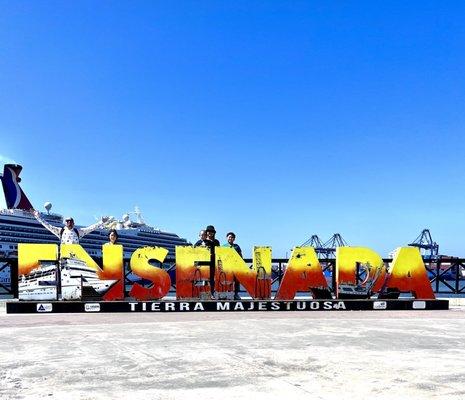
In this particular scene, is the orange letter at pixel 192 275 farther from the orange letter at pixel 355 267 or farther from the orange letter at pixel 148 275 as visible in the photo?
the orange letter at pixel 355 267

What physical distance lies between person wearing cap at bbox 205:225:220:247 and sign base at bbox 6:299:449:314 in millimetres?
1838

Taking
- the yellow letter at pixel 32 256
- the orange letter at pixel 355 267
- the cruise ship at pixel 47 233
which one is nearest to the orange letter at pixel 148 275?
the yellow letter at pixel 32 256

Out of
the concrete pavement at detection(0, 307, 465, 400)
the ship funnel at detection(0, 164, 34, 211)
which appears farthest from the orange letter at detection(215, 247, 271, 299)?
the ship funnel at detection(0, 164, 34, 211)

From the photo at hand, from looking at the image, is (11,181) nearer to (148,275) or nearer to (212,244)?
(148,275)

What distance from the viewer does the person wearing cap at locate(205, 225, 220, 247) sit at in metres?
14.0

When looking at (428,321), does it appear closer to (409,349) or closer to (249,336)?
(409,349)

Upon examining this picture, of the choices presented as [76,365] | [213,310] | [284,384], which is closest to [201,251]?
[213,310]

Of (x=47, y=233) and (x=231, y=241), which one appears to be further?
(x=47, y=233)

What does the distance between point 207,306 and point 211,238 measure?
7.01ft

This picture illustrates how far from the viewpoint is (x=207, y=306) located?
1313cm

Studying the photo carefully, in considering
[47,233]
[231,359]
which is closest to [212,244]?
[231,359]

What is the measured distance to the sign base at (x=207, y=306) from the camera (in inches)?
501

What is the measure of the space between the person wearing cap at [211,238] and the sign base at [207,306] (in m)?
1.84

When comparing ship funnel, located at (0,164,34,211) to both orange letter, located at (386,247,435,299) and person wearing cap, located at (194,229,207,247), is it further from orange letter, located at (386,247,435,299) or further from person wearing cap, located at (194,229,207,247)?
orange letter, located at (386,247,435,299)
